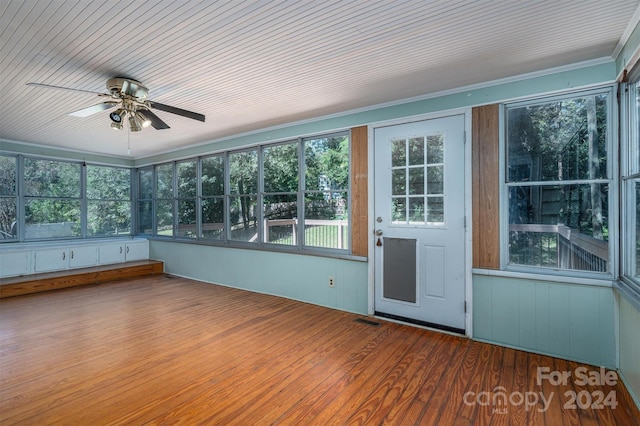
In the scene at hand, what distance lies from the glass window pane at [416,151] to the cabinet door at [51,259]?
630 cm

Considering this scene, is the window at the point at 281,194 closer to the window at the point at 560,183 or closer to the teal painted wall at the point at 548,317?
the teal painted wall at the point at 548,317

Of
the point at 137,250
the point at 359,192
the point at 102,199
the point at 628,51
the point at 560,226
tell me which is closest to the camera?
the point at 628,51

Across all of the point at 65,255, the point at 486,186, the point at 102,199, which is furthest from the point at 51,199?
the point at 486,186

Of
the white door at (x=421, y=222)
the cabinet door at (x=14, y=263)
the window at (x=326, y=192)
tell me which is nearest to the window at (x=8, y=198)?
the cabinet door at (x=14, y=263)

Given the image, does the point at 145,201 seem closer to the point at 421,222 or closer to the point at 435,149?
the point at 421,222

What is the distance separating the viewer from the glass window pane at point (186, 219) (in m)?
5.85

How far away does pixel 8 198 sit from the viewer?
16.9 ft

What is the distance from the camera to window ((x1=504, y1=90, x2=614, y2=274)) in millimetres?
2482

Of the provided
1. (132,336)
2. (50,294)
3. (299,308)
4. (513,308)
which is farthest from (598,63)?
(50,294)

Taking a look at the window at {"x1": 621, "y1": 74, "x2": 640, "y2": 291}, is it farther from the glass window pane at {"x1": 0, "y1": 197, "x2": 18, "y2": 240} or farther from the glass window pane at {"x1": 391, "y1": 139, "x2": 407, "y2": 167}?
the glass window pane at {"x1": 0, "y1": 197, "x2": 18, "y2": 240}

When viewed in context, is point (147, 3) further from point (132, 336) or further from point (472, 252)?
point (472, 252)

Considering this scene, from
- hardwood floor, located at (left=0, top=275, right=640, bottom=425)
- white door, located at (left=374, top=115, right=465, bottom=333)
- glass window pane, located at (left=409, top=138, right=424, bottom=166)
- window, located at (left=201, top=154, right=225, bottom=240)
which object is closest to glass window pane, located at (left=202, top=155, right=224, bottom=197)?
window, located at (left=201, top=154, right=225, bottom=240)

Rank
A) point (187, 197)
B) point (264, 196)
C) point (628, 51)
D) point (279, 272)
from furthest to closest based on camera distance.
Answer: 1. point (187, 197)
2. point (264, 196)
3. point (279, 272)
4. point (628, 51)

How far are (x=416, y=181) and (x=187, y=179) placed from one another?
181 inches
